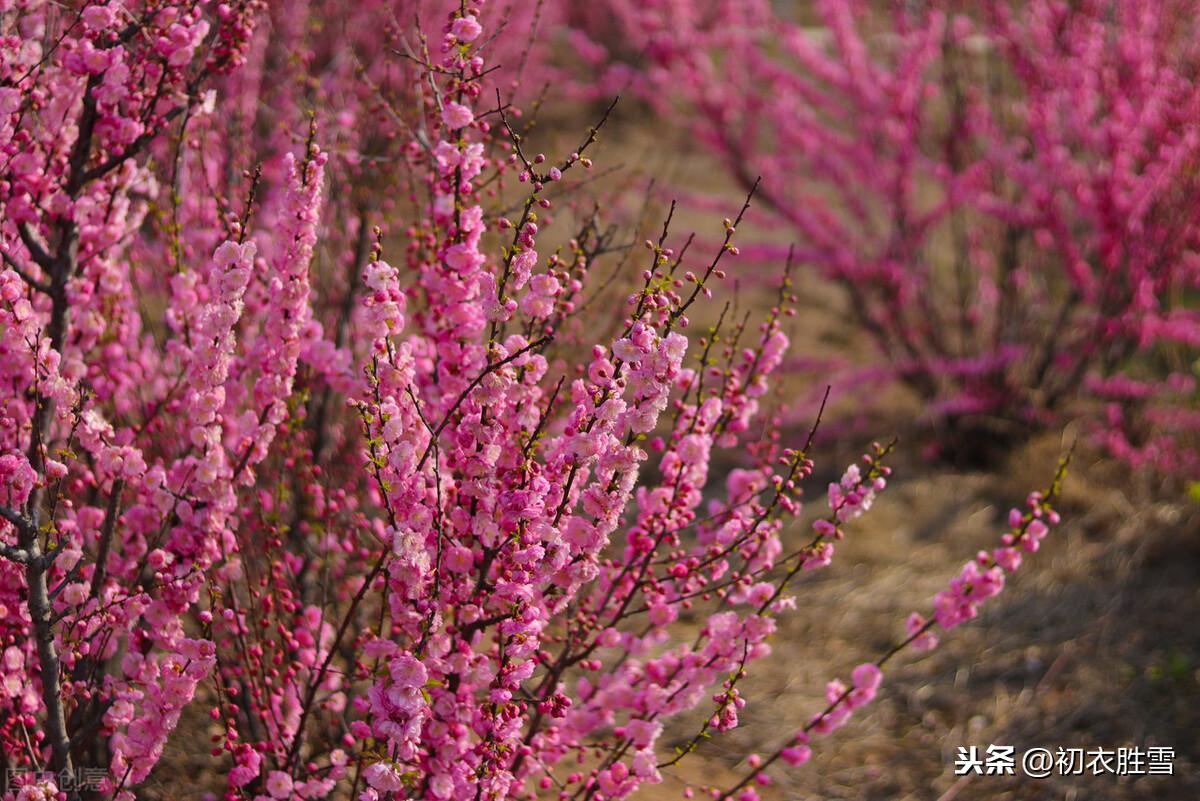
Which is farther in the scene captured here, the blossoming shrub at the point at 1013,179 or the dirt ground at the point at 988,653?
the blossoming shrub at the point at 1013,179

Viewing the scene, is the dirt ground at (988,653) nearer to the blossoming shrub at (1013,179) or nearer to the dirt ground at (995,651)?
the dirt ground at (995,651)

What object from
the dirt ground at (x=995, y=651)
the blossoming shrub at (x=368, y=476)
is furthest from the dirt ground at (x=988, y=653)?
the blossoming shrub at (x=368, y=476)

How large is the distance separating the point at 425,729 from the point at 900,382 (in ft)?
15.3

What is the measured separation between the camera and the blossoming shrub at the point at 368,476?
2061 mm

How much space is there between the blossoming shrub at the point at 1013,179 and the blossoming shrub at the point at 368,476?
8.77ft

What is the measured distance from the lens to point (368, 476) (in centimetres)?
263

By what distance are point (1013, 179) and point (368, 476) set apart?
4.09 metres

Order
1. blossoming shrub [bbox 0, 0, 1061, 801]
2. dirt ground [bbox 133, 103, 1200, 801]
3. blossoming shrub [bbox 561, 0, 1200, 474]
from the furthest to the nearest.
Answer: blossoming shrub [bbox 561, 0, 1200, 474], dirt ground [bbox 133, 103, 1200, 801], blossoming shrub [bbox 0, 0, 1061, 801]

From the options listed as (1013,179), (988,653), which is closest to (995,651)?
(988,653)

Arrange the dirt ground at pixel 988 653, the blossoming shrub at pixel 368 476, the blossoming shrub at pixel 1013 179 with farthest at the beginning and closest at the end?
the blossoming shrub at pixel 1013 179
the dirt ground at pixel 988 653
the blossoming shrub at pixel 368 476

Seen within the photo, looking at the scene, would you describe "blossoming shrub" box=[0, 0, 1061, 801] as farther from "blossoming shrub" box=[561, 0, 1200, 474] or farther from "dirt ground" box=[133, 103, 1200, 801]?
"blossoming shrub" box=[561, 0, 1200, 474]

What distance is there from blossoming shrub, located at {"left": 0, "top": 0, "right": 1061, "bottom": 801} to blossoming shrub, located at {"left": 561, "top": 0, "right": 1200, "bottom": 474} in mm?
2673

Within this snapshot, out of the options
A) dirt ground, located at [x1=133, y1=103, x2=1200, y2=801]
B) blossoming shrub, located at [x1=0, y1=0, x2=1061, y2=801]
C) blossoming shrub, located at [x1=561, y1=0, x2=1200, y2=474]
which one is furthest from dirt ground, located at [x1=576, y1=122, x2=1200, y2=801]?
blossoming shrub, located at [x1=0, y1=0, x2=1061, y2=801]

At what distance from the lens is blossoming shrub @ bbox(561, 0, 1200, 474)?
16.7ft
